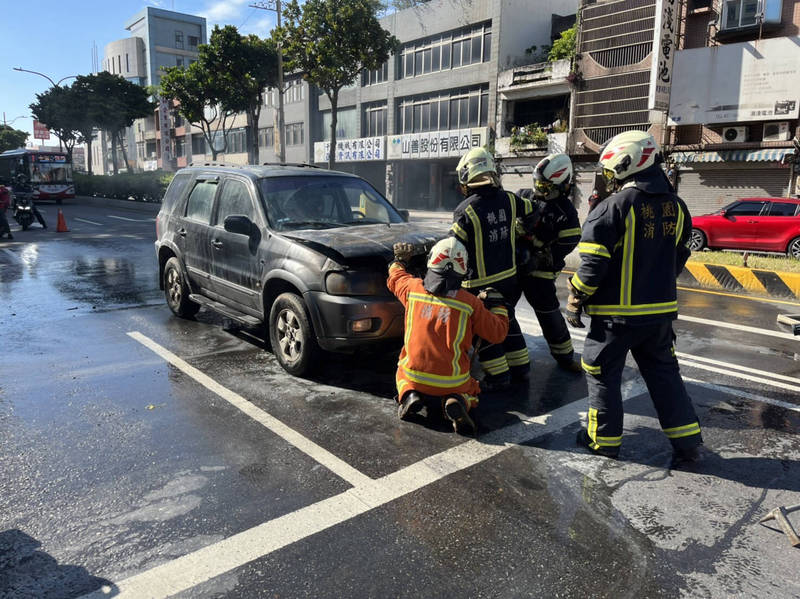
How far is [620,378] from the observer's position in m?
3.77

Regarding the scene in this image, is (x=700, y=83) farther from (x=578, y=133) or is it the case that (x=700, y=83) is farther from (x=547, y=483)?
(x=547, y=483)

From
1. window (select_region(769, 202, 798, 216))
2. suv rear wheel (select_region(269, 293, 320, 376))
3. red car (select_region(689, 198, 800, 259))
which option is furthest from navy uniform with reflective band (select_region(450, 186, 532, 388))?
window (select_region(769, 202, 798, 216))

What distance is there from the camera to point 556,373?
5.52 meters

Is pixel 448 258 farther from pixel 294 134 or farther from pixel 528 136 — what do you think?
pixel 294 134

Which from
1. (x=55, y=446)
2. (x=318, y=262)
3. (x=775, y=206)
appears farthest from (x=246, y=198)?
(x=775, y=206)

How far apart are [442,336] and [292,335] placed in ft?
5.59

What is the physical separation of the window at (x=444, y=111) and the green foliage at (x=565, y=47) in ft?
12.8

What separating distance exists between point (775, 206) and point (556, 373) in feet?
40.7

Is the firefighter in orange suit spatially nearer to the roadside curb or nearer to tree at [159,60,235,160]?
the roadside curb

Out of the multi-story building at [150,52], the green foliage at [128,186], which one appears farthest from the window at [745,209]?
the multi-story building at [150,52]

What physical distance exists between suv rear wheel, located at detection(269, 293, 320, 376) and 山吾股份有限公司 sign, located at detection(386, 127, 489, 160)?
84.9 feet

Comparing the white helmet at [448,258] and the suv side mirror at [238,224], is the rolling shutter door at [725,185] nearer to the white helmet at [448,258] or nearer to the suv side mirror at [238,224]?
the suv side mirror at [238,224]

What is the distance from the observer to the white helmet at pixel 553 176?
511 cm

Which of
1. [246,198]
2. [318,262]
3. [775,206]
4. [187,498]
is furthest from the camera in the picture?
[775,206]
